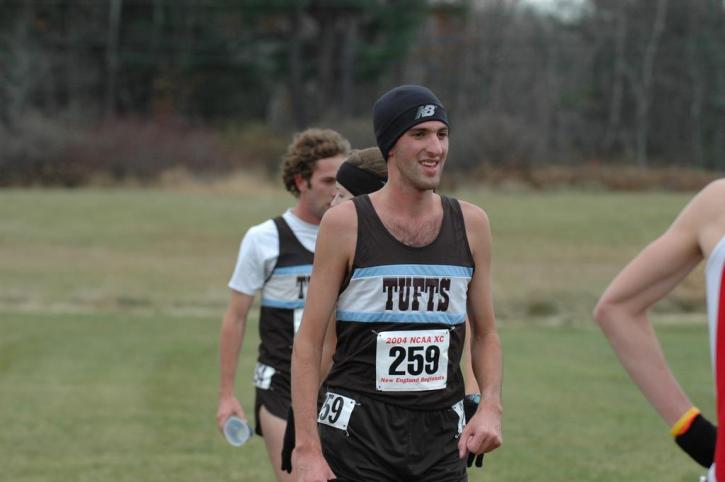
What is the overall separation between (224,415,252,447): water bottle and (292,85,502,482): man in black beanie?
1.71m

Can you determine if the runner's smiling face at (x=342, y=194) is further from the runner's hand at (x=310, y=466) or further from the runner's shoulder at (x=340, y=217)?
the runner's hand at (x=310, y=466)

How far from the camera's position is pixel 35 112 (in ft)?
180

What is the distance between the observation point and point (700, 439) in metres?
3.37

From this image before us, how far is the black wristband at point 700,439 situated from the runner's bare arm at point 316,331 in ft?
4.90

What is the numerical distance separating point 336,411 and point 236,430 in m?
1.79

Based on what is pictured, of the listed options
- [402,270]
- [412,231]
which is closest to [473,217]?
[412,231]

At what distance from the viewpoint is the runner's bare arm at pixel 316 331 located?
4496 millimetres

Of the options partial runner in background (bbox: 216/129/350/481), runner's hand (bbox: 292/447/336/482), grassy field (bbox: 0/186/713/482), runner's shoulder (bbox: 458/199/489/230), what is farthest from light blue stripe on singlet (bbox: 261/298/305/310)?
grassy field (bbox: 0/186/713/482)

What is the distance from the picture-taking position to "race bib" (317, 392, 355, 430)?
183 inches

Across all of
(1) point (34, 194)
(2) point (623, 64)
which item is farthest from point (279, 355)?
(2) point (623, 64)

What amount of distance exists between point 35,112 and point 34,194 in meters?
12.4

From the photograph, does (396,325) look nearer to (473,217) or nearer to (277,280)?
(473,217)

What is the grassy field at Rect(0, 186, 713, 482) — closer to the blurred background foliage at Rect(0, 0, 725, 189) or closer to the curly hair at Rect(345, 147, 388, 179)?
the curly hair at Rect(345, 147, 388, 179)

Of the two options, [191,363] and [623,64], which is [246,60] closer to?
[623,64]
